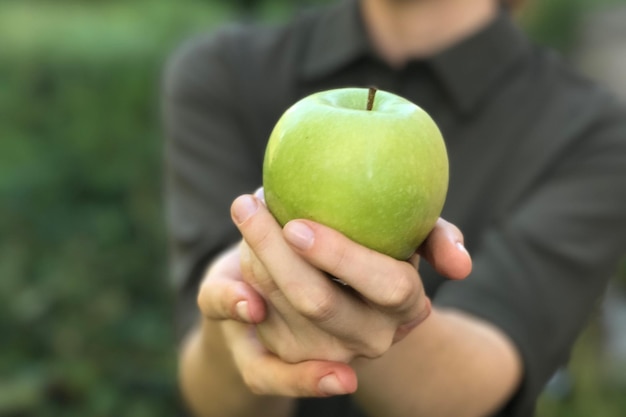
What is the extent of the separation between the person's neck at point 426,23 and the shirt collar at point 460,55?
29mm

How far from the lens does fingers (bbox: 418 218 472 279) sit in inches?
43.9

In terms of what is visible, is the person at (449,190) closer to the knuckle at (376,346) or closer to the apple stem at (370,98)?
the knuckle at (376,346)

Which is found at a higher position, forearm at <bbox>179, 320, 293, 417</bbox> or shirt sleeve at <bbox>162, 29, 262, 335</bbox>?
shirt sleeve at <bbox>162, 29, 262, 335</bbox>

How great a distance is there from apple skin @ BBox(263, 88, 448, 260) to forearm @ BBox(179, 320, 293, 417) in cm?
43

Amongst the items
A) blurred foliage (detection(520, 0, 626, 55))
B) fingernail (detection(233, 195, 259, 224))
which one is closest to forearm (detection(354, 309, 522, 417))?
fingernail (detection(233, 195, 259, 224))

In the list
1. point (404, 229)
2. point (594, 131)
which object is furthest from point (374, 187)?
point (594, 131)

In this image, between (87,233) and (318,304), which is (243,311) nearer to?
(318,304)

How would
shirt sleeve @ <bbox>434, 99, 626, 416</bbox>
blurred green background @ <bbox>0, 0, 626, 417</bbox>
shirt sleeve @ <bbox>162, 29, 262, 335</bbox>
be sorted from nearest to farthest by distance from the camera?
1. shirt sleeve @ <bbox>434, 99, 626, 416</bbox>
2. shirt sleeve @ <bbox>162, 29, 262, 335</bbox>
3. blurred green background @ <bbox>0, 0, 626, 417</bbox>

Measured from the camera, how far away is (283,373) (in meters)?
1.19

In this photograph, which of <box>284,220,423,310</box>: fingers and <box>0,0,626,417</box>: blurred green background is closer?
<box>284,220,423,310</box>: fingers

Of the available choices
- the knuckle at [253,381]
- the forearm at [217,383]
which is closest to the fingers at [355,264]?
the knuckle at [253,381]

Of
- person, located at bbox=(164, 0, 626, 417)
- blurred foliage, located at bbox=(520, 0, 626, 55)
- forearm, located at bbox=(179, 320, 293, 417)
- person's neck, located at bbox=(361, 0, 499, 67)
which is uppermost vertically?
person's neck, located at bbox=(361, 0, 499, 67)

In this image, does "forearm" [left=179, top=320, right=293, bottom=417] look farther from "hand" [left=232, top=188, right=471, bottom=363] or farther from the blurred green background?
the blurred green background

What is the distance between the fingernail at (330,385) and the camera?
3.73 ft
